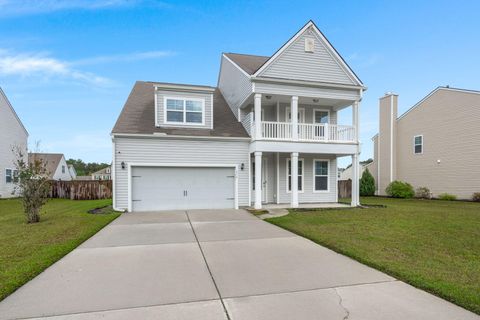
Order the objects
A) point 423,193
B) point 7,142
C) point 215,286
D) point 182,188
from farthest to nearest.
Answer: point 7,142, point 423,193, point 182,188, point 215,286

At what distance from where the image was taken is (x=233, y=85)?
15.6 metres

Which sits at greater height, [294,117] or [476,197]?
[294,117]

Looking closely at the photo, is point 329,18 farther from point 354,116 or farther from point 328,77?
point 354,116

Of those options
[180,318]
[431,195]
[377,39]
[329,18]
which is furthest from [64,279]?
[431,195]

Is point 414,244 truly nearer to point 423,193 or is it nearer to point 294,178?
point 294,178

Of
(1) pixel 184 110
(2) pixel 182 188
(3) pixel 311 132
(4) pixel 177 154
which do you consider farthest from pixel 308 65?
(2) pixel 182 188

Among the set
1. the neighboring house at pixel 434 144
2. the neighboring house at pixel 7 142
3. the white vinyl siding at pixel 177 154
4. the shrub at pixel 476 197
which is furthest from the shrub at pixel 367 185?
the neighboring house at pixel 7 142

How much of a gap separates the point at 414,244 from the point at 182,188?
9.29 meters

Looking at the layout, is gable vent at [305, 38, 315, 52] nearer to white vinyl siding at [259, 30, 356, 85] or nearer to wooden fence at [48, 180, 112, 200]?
white vinyl siding at [259, 30, 356, 85]

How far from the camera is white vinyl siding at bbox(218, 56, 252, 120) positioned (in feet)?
44.4

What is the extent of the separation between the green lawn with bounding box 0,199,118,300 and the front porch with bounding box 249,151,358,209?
742cm

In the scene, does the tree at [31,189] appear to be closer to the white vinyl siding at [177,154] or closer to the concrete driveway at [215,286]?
the white vinyl siding at [177,154]

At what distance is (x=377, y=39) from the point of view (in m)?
15.3

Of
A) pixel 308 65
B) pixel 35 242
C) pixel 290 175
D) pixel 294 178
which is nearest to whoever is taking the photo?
pixel 35 242
